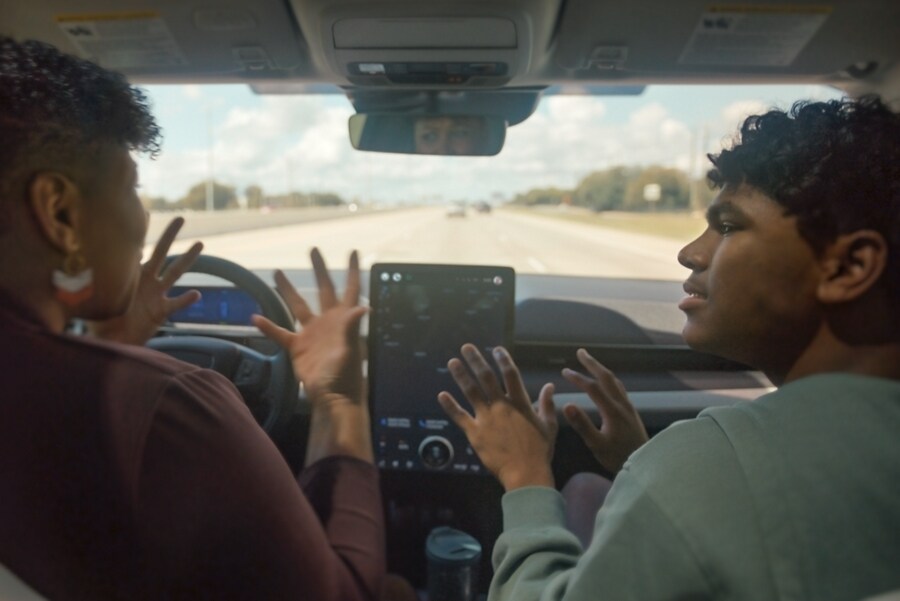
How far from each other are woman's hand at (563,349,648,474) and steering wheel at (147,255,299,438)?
0.88 m

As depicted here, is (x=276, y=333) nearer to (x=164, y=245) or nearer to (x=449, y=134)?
(x=164, y=245)

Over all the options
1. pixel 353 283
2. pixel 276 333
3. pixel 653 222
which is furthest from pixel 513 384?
pixel 653 222

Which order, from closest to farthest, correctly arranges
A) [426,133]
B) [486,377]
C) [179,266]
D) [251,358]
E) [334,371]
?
[334,371] → [179,266] → [486,377] → [251,358] → [426,133]

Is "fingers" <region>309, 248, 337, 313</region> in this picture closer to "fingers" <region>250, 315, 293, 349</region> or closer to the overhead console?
"fingers" <region>250, 315, 293, 349</region>

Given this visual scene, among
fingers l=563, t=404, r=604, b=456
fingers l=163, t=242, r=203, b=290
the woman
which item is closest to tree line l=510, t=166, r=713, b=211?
fingers l=563, t=404, r=604, b=456

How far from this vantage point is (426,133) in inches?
109

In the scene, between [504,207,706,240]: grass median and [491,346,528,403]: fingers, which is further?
[491,346,528,403]: fingers

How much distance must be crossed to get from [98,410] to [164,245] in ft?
2.27

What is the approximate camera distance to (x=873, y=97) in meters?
1.35

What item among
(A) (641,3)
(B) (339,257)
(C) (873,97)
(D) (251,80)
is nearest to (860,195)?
(C) (873,97)

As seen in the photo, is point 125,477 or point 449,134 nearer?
point 125,477

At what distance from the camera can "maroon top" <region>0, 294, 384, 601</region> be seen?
3.77ft

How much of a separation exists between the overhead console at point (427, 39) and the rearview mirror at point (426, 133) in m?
0.13

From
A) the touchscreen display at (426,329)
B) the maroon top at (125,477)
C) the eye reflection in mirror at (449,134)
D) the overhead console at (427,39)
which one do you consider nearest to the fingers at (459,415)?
the touchscreen display at (426,329)
